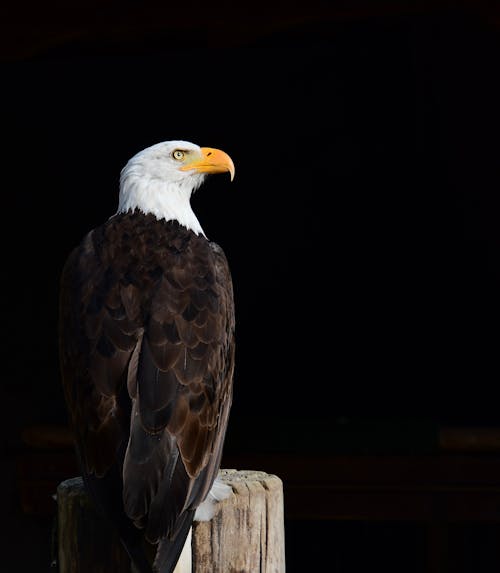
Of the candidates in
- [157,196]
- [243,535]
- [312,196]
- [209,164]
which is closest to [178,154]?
[209,164]

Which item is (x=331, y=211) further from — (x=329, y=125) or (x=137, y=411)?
(x=137, y=411)

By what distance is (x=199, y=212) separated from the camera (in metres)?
8.77

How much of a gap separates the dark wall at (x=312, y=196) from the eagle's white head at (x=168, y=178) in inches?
105

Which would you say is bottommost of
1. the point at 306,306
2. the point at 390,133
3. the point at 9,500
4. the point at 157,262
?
the point at 9,500

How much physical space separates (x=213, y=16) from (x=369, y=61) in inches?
130

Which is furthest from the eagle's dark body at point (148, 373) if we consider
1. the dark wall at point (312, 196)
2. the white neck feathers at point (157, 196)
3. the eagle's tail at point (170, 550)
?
the dark wall at point (312, 196)

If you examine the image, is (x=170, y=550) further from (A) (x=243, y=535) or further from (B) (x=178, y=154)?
(B) (x=178, y=154)

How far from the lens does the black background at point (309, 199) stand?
24.3 feet

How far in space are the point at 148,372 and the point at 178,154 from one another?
4.22 feet

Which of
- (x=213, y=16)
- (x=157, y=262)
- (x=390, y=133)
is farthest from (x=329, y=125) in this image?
(x=157, y=262)

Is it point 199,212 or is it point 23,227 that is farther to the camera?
point 199,212

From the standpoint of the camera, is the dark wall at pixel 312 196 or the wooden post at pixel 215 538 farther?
the dark wall at pixel 312 196

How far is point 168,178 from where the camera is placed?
12.9 feet

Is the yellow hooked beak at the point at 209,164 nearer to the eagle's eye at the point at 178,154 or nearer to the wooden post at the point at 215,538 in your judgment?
the eagle's eye at the point at 178,154
